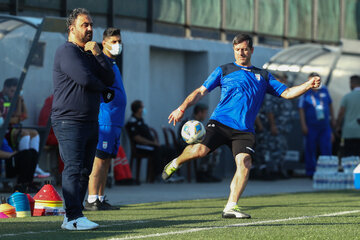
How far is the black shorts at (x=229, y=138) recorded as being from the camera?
28.9 ft

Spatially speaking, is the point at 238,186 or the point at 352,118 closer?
the point at 238,186

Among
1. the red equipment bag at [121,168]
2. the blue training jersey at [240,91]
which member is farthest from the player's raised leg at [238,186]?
the red equipment bag at [121,168]

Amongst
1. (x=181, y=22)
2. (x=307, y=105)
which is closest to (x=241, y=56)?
(x=307, y=105)

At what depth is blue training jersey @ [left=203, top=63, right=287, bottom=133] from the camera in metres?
8.89

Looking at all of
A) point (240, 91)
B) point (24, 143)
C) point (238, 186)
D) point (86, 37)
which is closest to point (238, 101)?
point (240, 91)

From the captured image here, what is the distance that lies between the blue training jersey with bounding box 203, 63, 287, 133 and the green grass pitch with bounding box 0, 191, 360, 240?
3.27 ft

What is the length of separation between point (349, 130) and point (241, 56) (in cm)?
759

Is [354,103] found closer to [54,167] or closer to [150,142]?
[150,142]

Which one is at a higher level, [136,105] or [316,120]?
[136,105]

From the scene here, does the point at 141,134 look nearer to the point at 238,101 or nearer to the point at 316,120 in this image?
the point at 316,120

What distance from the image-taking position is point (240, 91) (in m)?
8.90

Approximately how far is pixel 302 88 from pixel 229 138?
892 millimetres

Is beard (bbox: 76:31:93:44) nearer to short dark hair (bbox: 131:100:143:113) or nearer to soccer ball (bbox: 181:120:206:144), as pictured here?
soccer ball (bbox: 181:120:206:144)

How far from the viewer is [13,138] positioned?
13633 mm
